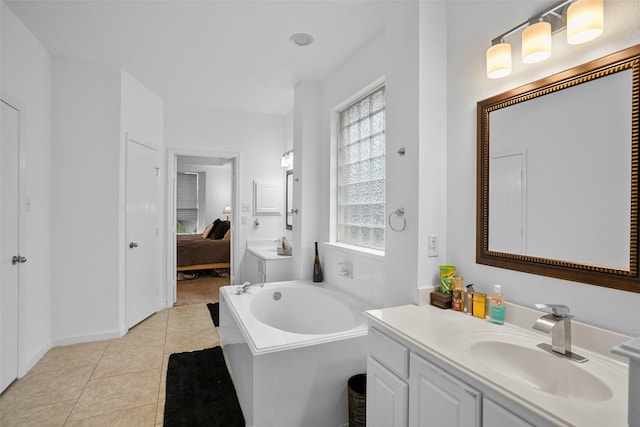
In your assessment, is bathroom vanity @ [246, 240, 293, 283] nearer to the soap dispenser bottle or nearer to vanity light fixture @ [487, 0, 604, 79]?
the soap dispenser bottle

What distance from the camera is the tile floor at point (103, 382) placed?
1.96 m

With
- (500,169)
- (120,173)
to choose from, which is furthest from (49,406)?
(500,169)

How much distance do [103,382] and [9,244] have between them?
3.84ft

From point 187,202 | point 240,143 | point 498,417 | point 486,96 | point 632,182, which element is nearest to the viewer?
point 498,417

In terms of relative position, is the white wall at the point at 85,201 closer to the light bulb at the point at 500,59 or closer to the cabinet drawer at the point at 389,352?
the cabinet drawer at the point at 389,352

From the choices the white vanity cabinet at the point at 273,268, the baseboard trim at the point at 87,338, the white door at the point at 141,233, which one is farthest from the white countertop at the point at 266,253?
the baseboard trim at the point at 87,338

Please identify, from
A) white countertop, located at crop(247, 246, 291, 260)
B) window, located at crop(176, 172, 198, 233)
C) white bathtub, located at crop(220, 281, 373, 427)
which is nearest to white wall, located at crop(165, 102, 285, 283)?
white countertop, located at crop(247, 246, 291, 260)

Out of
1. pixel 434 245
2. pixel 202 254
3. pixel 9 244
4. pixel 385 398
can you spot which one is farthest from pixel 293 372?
pixel 202 254

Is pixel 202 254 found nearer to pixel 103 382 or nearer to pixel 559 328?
pixel 103 382

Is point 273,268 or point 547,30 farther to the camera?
point 273,268

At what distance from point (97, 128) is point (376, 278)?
290 cm

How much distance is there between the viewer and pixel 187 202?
28.5 feet

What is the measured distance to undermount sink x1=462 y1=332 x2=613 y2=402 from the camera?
1.02 meters

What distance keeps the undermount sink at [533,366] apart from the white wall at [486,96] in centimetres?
22
